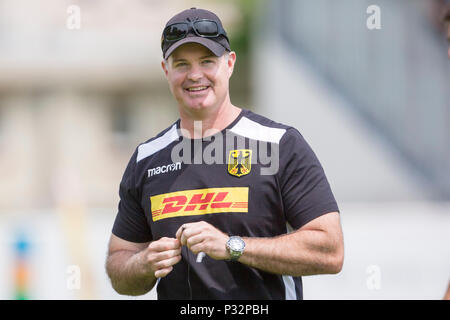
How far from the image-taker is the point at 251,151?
3395 mm

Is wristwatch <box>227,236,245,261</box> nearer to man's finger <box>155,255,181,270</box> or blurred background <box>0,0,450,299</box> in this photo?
man's finger <box>155,255,181,270</box>

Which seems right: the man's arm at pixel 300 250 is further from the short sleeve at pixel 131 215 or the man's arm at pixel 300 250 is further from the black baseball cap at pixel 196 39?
the black baseball cap at pixel 196 39

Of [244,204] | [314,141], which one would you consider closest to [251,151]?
[244,204]

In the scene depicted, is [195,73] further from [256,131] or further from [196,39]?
[256,131]

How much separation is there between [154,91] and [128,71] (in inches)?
41.7

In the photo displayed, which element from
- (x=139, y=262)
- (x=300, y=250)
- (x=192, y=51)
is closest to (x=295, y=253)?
(x=300, y=250)

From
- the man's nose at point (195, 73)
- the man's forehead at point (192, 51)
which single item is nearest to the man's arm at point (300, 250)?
the man's nose at point (195, 73)

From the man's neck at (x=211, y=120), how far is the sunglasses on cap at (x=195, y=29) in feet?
1.09

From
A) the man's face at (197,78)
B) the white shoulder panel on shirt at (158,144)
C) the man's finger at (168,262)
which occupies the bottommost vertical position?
the man's finger at (168,262)

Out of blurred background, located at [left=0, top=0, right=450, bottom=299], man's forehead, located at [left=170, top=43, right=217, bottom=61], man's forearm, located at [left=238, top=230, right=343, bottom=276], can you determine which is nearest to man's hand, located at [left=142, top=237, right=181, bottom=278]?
man's forearm, located at [left=238, top=230, right=343, bottom=276]

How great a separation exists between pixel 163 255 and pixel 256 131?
2.29ft

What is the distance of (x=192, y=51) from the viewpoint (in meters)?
3.44

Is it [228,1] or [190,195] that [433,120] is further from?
[228,1]

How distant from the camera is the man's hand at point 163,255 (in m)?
3.21
